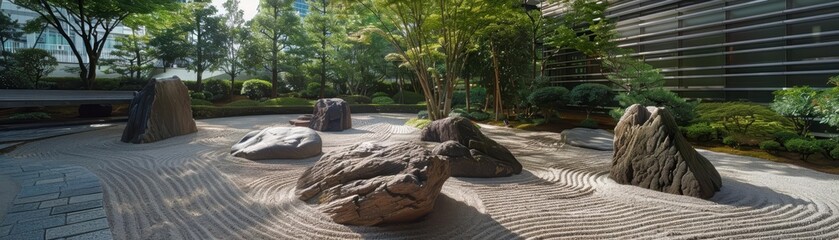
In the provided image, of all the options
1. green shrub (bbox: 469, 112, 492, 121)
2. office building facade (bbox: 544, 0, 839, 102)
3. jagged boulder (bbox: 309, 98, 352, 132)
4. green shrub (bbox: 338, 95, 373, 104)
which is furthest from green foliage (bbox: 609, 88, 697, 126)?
green shrub (bbox: 338, 95, 373, 104)

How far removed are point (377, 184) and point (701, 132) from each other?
8.96 metres

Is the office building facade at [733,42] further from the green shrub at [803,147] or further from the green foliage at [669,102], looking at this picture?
the green shrub at [803,147]

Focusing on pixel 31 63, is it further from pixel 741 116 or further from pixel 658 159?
pixel 741 116

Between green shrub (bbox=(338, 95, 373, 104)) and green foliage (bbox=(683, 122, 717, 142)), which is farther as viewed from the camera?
green shrub (bbox=(338, 95, 373, 104))

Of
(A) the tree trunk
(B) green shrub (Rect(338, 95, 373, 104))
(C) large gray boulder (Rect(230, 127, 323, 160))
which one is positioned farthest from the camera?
(B) green shrub (Rect(338, 95, 373, 104))

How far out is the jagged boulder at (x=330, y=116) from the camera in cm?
1124

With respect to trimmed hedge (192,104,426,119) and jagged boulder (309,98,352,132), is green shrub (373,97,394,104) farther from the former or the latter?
jagged boulder (309,98,352,132)

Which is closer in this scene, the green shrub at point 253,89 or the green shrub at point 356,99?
the green shrub at point 253,89

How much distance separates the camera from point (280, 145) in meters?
6.25

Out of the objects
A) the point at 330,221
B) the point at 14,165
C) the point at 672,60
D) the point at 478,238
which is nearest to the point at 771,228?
the point at 478,238

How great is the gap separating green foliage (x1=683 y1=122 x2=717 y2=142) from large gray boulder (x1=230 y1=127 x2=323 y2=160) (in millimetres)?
8609

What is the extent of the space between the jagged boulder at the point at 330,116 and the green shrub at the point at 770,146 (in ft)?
32.9

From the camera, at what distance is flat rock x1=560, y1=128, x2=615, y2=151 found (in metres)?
8.23

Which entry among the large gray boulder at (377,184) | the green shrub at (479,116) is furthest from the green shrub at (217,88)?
the large gray boulder at (377,184)
